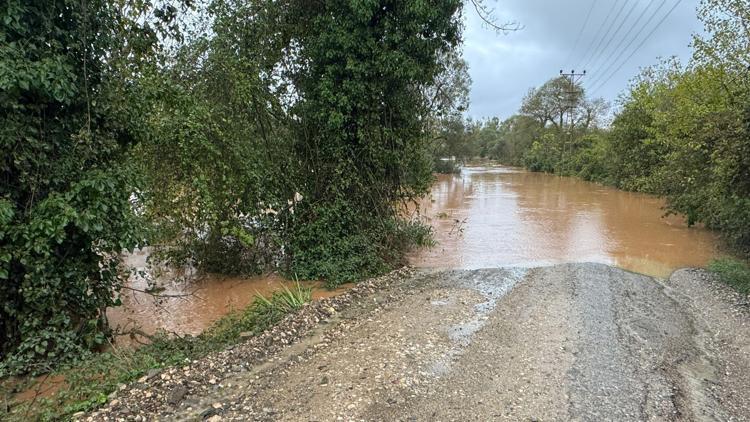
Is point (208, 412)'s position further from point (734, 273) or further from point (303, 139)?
point (734, 273)

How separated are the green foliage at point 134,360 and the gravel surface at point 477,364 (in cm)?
25

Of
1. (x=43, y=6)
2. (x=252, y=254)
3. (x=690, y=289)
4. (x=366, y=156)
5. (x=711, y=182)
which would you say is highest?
(x=43, y=6)

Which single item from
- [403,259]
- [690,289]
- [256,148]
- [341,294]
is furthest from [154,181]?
[690,289]

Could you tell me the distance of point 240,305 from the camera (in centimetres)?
717

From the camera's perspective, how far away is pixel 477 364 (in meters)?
4.44

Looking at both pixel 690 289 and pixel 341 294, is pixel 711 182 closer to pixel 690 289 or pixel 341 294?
pixel 690 289

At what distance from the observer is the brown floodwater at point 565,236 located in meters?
9.70

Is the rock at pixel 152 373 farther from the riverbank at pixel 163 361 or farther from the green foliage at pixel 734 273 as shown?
the green foliage at pixel 734 273

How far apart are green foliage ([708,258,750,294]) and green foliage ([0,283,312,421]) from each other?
7321mm

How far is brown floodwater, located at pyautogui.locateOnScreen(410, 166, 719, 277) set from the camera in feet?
31.8

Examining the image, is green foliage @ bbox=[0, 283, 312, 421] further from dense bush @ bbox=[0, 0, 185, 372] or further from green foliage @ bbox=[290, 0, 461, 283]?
green foliage @ bbox=[290, 0, 461, 283]

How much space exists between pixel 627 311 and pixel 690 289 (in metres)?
2.31

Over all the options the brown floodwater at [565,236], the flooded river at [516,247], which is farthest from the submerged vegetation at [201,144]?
the brown floodwater at [565,236]

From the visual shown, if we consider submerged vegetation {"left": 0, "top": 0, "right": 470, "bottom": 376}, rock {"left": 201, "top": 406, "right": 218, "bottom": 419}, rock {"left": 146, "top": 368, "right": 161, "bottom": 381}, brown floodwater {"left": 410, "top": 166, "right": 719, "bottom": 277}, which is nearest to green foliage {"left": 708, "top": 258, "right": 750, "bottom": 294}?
brown floodwater {"left": 410, "top": 166, "right": 719, "bottom": 277}
